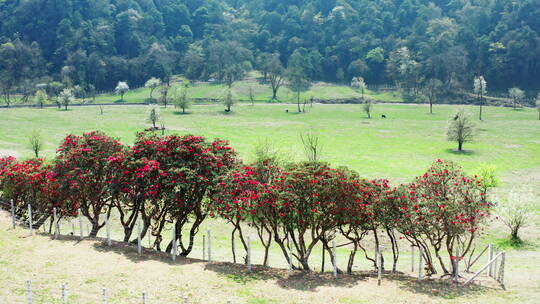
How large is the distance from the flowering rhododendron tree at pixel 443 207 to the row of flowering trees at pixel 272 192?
0.16 ft

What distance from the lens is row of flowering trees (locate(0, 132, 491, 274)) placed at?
73.6 feet

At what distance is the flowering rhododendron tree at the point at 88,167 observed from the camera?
27.5 meters

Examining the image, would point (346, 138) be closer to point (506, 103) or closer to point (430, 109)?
point (430, 109)

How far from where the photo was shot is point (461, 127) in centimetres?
8081

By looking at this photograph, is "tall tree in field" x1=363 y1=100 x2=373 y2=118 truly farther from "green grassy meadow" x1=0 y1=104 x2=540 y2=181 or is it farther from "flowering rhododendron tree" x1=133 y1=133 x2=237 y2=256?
"flowering rhododendron tree" x1=133 y1=133 x2=237 y2=256

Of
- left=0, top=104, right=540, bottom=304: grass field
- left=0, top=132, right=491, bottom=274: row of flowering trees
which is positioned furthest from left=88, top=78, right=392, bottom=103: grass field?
left=0, top=132, right=491, bottom=274: row of flowering trees

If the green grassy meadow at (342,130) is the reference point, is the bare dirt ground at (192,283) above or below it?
below

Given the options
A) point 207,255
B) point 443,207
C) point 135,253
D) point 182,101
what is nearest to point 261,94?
point 182,101

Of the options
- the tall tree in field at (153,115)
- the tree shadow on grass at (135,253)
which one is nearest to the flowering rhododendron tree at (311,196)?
the tree shadow on grass at (135,253)

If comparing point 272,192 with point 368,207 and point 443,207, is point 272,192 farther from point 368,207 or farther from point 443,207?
point 443,207

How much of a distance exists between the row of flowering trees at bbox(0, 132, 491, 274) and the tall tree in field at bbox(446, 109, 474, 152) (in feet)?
196

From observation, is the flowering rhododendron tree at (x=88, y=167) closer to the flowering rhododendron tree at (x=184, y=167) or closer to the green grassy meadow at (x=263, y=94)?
the flowering rhododendron tree at (x=184, y=167)

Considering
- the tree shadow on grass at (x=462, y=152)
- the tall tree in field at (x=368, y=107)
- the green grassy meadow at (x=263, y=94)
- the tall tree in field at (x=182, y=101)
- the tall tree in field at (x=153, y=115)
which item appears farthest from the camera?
the green grassy meadow at (x=263, y=94)

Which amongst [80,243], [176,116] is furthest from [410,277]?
[176,116]
